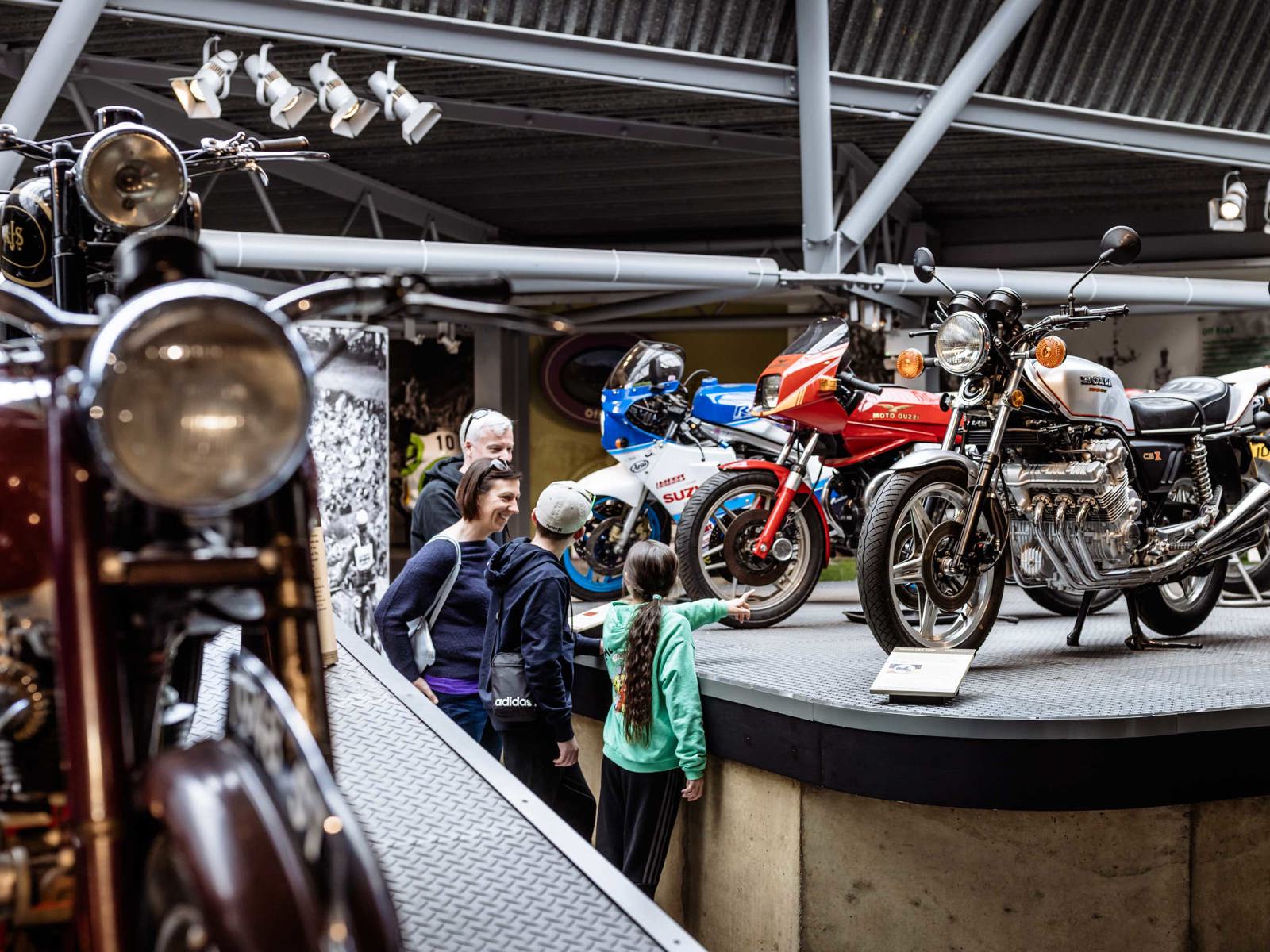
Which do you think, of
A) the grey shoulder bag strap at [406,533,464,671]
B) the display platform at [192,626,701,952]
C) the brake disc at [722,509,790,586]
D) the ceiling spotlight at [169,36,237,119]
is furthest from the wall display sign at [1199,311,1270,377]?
the display platform at [192,626,701,952]

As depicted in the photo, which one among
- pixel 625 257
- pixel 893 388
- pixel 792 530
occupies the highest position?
pixel 625 257

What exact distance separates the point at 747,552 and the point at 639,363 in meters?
1.61

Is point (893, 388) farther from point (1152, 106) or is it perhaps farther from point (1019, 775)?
point (1152, 106)

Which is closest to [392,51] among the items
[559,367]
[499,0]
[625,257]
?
[499,0]

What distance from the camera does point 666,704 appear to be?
342 centimetres

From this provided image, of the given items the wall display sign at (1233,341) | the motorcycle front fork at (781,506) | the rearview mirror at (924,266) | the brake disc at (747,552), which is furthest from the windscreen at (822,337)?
the wall display sign at (1233,341)

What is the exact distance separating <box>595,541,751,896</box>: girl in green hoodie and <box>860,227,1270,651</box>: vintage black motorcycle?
0.61 m

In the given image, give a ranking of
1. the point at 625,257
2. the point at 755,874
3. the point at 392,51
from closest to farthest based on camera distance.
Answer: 1. the point at 755,874
2. the point at 392,51
3. the point at 625,257

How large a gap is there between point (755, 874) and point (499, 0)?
508 cm

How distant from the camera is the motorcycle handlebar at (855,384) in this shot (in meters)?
4.67

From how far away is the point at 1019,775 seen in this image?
2.90m

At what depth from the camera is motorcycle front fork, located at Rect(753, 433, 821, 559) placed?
4.63 metres

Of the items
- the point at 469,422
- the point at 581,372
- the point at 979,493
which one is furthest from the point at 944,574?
the point at 581,372

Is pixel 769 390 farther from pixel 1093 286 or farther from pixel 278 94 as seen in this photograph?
pixel 1093 286
